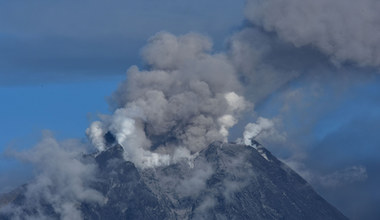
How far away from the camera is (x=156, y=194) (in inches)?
7367

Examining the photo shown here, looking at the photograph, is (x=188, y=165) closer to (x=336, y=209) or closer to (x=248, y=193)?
(x=248, y=193)

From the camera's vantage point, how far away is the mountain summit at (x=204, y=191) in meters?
181

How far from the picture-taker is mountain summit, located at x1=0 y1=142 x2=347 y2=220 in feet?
594

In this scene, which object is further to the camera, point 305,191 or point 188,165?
point 305,191

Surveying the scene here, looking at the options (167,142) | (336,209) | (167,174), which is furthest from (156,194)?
(336,209)

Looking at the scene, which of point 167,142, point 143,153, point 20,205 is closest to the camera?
point 167,142

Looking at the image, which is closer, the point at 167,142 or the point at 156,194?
the point at 167,142

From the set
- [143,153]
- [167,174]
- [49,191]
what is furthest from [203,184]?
[49,191]

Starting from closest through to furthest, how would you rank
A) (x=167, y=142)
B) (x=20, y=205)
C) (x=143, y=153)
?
(x=167, y=142) → (x=143, y=153) → (x=20, y=205)

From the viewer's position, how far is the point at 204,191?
188 m

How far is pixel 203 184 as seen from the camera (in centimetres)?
18862

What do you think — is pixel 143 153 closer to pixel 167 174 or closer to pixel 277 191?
pixel 167 174

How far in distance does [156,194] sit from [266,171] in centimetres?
2815

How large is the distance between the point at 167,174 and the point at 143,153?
14.9m
